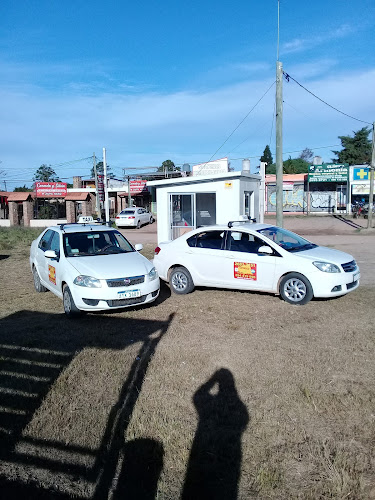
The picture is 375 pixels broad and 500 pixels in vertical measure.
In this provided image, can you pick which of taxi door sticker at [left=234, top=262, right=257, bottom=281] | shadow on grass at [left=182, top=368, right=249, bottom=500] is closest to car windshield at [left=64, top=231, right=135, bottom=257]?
taxi door sticker at [left=234, top=262, right=257, bottom=281]

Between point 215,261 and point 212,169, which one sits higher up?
point 212,169

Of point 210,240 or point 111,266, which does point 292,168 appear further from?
point 111,266

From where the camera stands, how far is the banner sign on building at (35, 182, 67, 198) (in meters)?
41.6

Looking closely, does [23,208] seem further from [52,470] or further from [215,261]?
[52,470]

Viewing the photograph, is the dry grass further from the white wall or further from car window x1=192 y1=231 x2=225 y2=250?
the white wall

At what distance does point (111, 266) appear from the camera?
735cm

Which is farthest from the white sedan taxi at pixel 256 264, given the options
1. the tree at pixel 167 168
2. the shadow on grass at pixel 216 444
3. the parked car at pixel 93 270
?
the tree at pixel 167 168

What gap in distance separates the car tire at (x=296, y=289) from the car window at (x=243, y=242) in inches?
34.5

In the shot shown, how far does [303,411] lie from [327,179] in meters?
38.1

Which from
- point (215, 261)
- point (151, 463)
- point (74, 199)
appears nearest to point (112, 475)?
point (151, 463)

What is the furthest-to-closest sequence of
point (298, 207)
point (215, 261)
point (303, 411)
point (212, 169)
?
point (298, 207) → point (212, 169) → point (215, 261) → point (303, 411)

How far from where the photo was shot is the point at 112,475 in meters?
3.09

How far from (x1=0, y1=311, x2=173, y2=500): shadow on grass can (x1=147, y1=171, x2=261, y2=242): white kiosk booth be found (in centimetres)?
791

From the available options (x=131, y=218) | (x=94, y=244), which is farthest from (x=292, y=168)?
(x=94, y=244)
